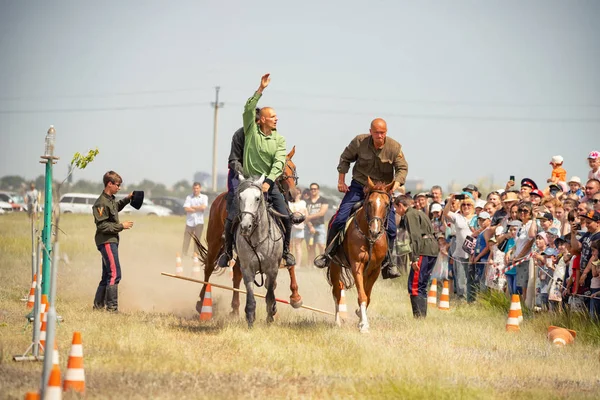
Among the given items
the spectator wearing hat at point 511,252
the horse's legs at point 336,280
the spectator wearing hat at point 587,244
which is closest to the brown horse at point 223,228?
the horse's legs at point 336,280

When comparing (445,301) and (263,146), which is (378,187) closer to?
(263,146)

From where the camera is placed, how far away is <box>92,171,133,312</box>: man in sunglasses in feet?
50.5

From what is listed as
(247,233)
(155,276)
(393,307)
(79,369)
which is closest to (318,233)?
(155,276)

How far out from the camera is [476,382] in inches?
390

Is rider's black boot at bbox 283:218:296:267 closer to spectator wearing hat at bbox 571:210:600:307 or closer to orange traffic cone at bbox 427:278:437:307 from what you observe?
spectator wearing hat at bbox 571:210:600:307

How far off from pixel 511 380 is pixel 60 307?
8.42m

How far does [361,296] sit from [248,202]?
2.32 meters

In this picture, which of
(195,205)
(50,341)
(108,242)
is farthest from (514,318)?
(195,205)

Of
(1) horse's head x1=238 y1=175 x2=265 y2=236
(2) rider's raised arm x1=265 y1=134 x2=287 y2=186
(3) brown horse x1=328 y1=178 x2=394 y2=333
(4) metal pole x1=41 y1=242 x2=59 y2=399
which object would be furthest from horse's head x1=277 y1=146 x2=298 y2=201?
(4) metal pole x1=41 y1=242 x2=59 y2=399

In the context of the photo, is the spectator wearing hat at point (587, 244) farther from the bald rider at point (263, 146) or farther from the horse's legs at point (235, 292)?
the horse's legs at point (235, 292)

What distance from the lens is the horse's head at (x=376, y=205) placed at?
13.5 meters

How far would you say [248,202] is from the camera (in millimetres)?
13023

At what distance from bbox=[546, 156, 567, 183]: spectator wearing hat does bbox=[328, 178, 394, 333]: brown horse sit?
24.0 feet

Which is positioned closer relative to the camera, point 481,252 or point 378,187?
point 378,187
